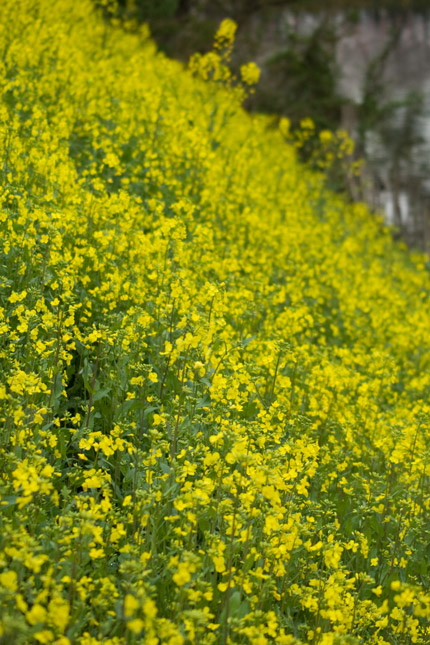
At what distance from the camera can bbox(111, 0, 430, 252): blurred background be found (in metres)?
17.4

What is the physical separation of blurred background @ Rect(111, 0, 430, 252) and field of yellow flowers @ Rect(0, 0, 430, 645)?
6.75 meters

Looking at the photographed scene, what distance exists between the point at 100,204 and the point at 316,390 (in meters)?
2.69

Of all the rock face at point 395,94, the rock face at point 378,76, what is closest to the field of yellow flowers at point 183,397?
the rock face at point 378,76

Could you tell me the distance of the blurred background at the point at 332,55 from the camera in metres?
17.4

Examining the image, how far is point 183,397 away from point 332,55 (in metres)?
16.8

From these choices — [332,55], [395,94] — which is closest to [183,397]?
[332,55]

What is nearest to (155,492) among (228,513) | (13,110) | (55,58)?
(228,513)

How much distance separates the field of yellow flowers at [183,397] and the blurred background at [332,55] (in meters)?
6.75

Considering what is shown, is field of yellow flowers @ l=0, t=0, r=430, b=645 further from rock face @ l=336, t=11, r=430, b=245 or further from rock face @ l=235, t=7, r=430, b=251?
Result: rock face @ l=336, t=11, r=430, b=245

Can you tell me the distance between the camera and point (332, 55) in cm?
1825

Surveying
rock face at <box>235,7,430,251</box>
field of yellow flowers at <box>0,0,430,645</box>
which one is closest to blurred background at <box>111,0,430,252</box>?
rock face at <box>235,7,430,251</box>

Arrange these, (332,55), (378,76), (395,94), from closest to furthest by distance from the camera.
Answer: (332,55) → (378,76) → (395,94)

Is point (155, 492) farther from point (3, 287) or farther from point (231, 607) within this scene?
point (3, 287)

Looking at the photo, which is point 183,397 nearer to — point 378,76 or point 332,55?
point 332,55
